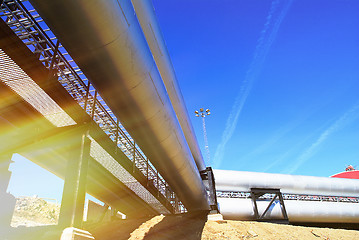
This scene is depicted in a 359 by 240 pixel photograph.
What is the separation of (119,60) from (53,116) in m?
3.64

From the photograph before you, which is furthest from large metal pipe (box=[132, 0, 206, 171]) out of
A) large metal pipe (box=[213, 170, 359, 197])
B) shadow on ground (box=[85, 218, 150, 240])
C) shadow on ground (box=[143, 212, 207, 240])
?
large metal pipe (box=[213, 170, 359, 197])

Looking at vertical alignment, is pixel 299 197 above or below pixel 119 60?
below

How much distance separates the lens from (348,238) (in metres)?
10.3

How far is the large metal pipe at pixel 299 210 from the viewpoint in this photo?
49.8 ft

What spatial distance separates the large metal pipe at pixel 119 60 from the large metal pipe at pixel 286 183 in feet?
35.8

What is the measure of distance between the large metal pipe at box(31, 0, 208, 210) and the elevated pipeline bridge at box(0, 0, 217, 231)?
1.74ft

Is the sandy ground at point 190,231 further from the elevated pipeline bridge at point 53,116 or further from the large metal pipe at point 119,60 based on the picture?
the large metal pipe at point 119,60

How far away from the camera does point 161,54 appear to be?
25.1ft

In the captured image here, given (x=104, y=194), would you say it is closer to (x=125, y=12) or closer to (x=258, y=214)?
(x=125, y=12)

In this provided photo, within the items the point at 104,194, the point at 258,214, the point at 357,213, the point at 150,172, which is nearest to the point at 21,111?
the point at 104,194

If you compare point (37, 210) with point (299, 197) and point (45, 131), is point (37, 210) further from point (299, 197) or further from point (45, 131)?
point (299, 197)

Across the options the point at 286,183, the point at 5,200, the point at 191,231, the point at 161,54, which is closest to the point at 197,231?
the point at 191,231

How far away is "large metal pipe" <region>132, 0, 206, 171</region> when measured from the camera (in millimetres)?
6430

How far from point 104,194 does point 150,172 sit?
2.30 meters
